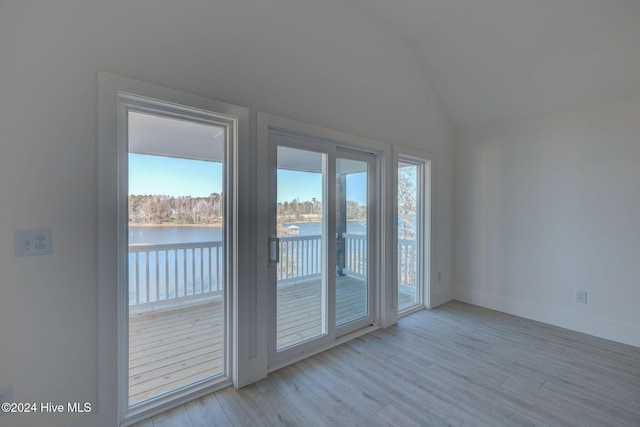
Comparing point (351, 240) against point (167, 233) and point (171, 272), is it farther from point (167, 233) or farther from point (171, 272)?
point (171, 272)

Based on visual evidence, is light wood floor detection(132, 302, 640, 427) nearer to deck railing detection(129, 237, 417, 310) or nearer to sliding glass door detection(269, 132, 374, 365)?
sliding glass door detection(269, 132, 374, 365)

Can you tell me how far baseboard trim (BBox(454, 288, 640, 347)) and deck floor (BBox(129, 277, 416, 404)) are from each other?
191 centimetres

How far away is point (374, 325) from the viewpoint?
3111mm

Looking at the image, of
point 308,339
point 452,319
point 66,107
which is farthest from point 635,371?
point 66,107

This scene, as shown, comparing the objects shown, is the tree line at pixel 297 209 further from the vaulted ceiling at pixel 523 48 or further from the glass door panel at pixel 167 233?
the vaulted ceiling at pixel 523 48

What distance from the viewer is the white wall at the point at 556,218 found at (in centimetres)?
277

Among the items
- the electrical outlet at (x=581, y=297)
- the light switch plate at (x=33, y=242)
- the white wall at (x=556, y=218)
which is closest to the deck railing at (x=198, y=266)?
the white wall at (x=556, y=218)

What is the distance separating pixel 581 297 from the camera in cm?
302

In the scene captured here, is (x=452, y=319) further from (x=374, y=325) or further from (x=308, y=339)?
(x=308, y=339)

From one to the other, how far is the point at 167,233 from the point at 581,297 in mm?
4652

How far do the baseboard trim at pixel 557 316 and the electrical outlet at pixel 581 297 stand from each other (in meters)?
0.15

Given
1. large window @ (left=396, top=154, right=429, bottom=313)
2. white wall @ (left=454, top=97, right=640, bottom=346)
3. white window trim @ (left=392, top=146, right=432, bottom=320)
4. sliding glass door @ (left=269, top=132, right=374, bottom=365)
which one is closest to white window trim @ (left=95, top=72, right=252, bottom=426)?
sliding glass door @ (left=269, top=132, right=374, bottom=365)

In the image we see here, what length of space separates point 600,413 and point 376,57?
11.6 feet

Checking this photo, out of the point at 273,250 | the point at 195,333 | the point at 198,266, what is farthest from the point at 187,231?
the point at 273,250
